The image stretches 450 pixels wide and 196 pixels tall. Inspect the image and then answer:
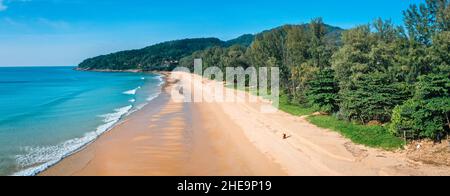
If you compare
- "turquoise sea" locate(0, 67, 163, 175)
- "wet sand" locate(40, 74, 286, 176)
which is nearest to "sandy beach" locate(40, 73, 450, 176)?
"wet sand" locate(40, 74, 286, 176)

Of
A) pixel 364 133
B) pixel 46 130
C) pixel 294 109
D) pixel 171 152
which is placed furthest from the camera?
pixel 294 109

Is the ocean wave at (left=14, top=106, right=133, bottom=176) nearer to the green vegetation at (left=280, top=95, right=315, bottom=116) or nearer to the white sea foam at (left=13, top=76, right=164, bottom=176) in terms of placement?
the white sea foam at (left=13, top=76, right=164, bottom=176)

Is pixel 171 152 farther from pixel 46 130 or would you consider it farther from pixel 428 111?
pixel 428 111

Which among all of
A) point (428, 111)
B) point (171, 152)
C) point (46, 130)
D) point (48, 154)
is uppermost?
point (428, 111)

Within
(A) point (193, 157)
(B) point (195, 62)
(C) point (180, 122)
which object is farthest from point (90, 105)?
(B) point (195, 62)

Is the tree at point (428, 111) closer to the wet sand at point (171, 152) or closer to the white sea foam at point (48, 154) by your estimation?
the wet sand at point (171, 152)

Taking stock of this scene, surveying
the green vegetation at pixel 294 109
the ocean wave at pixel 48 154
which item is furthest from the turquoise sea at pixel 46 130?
the green vegetation at pixel 294 109

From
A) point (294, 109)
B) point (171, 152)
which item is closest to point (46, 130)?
point (171, 152)
